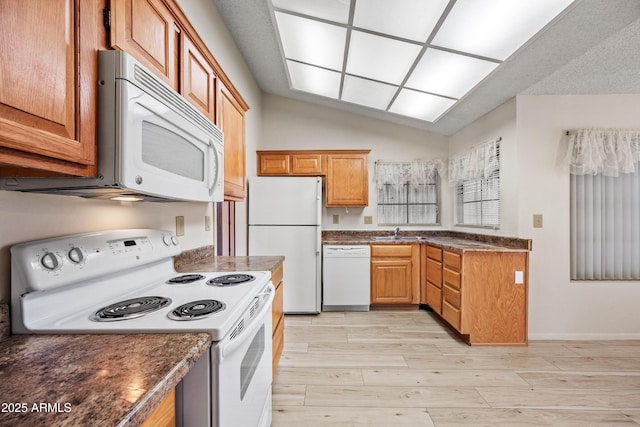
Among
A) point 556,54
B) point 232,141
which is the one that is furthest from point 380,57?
point 232,141

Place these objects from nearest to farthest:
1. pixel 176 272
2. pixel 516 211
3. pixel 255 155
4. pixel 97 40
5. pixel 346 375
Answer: pixel 97 40, pixel 176 272, pixel 346 375, pixel 516 211, pixel 255 155

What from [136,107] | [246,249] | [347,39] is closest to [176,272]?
[136,107]

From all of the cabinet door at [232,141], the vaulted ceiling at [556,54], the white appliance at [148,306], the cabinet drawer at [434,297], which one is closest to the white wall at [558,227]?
the vaulted ceiling at [556,54]

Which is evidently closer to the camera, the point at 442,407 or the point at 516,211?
the point at 442,407

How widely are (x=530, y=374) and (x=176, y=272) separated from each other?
256cm

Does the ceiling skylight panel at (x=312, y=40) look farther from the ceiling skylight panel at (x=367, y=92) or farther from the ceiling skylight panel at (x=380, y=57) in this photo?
the ceiling skylight panel at (x=367, y=92)

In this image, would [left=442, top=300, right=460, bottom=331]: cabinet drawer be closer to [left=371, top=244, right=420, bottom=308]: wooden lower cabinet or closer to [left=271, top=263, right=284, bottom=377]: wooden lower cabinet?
[left=371, top=244, right=420, bottom=308]: wooden lower cabinet

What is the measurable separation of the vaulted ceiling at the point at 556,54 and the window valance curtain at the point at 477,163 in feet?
1.25

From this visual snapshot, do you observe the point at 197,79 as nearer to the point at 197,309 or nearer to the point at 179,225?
the point at 179,225

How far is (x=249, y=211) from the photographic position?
344 cm

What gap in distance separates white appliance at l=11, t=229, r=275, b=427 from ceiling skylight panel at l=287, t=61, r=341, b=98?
8.06 feet

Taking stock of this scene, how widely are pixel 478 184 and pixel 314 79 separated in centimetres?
226

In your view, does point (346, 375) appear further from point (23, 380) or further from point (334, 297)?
point (23, 380)

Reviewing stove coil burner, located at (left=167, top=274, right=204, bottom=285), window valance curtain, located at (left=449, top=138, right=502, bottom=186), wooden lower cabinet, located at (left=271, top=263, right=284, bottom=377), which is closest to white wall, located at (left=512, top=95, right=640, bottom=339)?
window valance curtain, located at (left=449, top=138, right=502, bottom=186)
